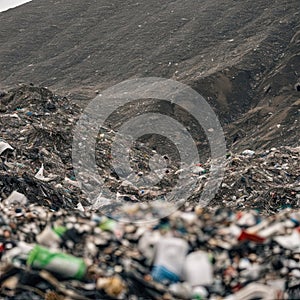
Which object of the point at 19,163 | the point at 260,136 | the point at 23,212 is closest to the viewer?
the point at 23,212

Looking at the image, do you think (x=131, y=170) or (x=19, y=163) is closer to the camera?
(x=19, y=163)

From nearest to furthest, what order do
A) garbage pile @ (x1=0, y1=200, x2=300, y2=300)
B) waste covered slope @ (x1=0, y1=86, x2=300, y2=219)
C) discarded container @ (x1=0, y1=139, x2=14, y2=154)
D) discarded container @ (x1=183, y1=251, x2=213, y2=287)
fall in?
garbage pile @ (x1=0, y1=200, x2=300, y2=300) < discarded container @ (x1=183, y1=251, x2=213, y2=287) < waste covered slope @ (x1=0, y1=86, x2=300, y2=219) < discarded container @ (x1=0, y1=139, x2=14, y2=154)

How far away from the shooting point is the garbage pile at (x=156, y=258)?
3451 mm

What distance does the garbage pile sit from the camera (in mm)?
3451

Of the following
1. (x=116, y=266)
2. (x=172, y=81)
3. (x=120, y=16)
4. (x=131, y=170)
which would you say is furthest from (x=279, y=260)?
(x=120, y=16)

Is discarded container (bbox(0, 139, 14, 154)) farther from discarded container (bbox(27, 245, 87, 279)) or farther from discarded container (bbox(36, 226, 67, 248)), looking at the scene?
discarded container (bbox(27, 245, 87, 279))

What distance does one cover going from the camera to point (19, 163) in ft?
30.3

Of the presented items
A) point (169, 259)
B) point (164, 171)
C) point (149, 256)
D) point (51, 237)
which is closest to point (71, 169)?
point (164, 171)

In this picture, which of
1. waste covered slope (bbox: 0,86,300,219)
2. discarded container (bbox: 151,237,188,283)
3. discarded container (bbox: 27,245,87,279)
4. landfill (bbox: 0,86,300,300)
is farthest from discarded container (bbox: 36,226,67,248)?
waste covered slope (bbox: 0,86,300,219)

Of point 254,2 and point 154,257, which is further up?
point 154,257

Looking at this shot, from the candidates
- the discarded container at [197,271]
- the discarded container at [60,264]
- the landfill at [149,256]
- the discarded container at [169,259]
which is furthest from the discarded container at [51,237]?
the discarded container at [197,271]

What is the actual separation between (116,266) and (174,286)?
1.39 ft

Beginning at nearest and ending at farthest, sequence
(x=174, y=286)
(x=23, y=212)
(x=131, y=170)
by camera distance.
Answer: (x=174, y=286), (x=23, y=212), (x=131, y=170)

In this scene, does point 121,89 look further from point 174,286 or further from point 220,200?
point 174,286
